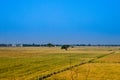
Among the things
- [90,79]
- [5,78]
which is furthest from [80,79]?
[5,78]

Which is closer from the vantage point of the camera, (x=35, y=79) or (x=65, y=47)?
(x=35, y=79)

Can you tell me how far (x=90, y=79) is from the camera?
24516 mm

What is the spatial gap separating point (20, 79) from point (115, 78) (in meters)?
8.15

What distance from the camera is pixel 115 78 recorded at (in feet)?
82.7

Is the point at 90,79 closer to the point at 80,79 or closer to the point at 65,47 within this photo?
the point at 80,79

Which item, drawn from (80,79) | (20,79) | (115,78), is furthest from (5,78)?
(115,78)

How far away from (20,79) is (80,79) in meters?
4.95

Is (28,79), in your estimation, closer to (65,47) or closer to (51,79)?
(51,79)

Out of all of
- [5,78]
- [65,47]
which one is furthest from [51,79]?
[65,47]

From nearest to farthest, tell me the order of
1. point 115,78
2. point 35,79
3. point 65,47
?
point 35,79 < point 115,78 < point 65,47

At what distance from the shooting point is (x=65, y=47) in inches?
6407

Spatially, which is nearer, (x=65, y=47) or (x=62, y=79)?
(x=62, y=79)

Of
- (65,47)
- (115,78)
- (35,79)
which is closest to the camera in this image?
(35,79)

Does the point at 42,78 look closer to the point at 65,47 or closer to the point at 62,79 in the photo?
the point at 62,79
